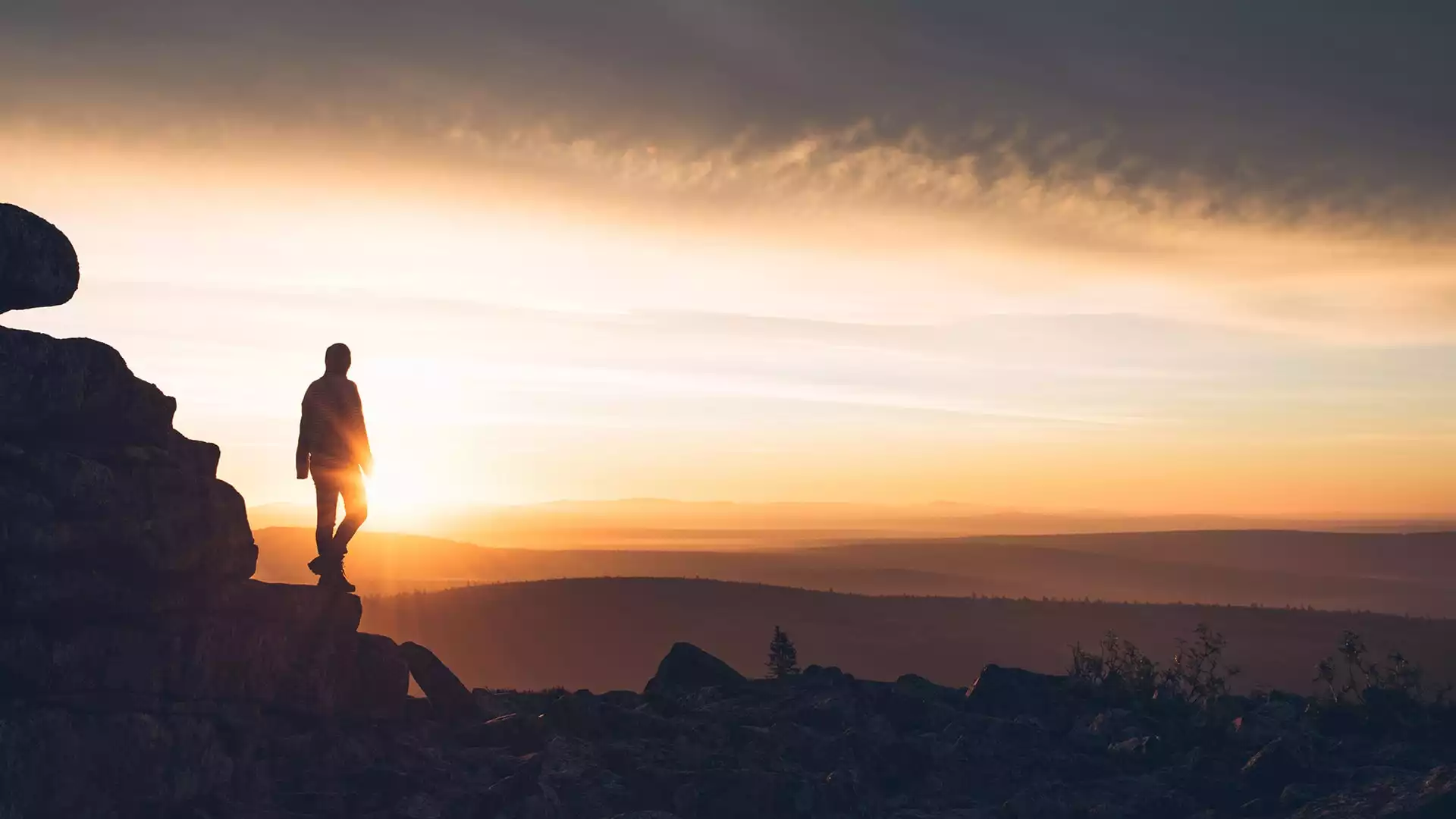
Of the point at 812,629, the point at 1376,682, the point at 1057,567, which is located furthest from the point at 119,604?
the point at 1057,567

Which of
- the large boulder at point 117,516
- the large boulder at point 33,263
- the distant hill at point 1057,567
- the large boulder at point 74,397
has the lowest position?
the distant hill at point 1057,567

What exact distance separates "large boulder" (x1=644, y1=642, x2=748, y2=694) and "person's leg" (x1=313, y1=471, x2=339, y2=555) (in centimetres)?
681

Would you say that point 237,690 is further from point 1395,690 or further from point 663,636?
point 663,636

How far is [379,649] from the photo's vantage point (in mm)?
15273

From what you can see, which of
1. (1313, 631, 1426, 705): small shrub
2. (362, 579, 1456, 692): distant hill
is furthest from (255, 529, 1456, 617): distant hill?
(1313, 631, 1426, 705): small shrub

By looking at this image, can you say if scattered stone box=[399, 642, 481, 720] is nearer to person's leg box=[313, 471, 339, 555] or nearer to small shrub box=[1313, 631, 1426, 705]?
person's leg box=[313, 471, 339, 555]

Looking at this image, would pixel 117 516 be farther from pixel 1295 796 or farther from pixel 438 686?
pixel 1295 796

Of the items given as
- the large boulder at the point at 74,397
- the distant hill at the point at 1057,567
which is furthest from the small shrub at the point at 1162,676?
the distant hill at the point at 1057,567

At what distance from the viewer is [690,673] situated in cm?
2030

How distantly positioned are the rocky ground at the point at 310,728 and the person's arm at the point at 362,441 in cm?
169

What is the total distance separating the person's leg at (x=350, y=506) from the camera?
1543cm

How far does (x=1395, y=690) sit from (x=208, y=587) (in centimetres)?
1876

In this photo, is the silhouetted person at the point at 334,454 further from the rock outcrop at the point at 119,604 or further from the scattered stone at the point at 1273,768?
the scattered stone at the point at 1273,768

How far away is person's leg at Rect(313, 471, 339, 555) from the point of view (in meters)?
15.3
